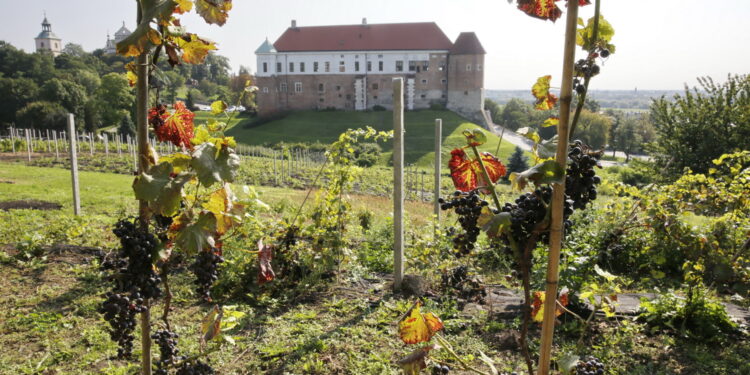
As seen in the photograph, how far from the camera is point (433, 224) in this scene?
16.3 ft

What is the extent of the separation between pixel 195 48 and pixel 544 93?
3.52ft

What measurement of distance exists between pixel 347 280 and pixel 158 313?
5.55 feet

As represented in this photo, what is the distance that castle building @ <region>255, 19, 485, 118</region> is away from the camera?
48.9 m

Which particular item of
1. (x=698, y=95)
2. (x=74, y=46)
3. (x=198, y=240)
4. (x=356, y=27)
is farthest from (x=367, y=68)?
(x=74, y=46)

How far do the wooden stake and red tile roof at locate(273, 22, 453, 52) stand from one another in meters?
50.0

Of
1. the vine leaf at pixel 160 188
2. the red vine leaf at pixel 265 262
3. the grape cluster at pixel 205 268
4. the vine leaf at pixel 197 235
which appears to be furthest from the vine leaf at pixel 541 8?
the red vine leaf at pixel 265 262

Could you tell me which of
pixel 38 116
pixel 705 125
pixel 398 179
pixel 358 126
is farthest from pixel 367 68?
pixel 398 179

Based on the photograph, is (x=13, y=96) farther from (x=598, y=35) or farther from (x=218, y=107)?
(x=598, y=35)

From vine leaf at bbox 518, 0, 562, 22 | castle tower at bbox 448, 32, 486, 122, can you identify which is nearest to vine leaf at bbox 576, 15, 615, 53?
vine leaf at bbox 518, 0, 562, 22

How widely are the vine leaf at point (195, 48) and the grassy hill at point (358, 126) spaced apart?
106 ft

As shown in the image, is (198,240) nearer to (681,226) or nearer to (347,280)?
(347,280)

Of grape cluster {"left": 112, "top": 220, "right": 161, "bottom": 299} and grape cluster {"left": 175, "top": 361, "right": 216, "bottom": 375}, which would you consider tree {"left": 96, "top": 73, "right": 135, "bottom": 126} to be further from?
grape cluster {"left": 112, "top": 220, "right": 161, "bottom": 299}

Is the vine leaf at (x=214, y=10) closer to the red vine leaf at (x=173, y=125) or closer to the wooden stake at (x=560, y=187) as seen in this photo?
the red vine leaf at (x=173, y=125)

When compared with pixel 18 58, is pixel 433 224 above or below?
below
